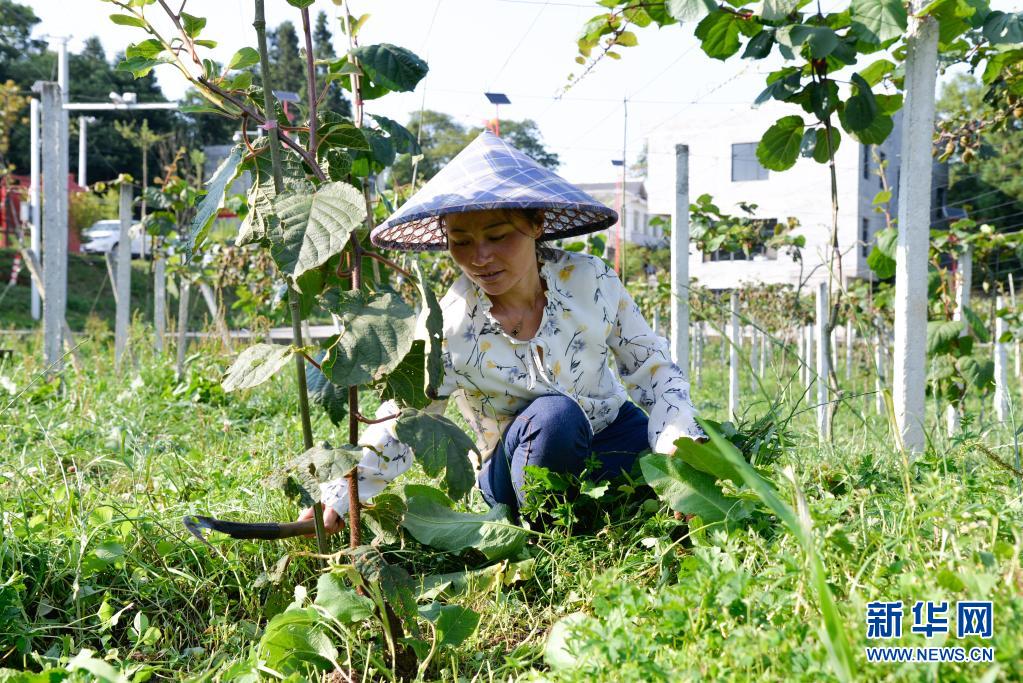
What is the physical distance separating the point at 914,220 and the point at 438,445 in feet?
5.21

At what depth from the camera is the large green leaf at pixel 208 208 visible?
151 cm

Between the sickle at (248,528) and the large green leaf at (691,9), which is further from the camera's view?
the large green leaf at (691,9)

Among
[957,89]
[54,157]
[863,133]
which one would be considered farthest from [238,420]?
[957,89]

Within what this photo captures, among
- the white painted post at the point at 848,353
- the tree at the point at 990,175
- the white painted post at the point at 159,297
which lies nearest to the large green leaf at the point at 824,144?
the white painted post at the point at 159,297

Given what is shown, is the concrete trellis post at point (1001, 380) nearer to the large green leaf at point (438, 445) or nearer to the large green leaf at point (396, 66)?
the large green leaf at point (396, 66)

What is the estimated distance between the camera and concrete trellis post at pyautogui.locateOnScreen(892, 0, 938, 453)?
2.36 meters

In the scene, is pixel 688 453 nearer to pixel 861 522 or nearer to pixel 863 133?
pixel 861 522

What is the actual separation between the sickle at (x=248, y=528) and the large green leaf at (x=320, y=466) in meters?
0.21

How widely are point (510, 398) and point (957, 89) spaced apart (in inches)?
1183

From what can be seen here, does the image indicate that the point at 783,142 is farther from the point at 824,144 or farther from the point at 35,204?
the point at 35,204

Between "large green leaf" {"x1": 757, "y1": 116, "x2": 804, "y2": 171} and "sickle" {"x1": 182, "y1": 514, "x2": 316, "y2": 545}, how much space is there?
1.96m

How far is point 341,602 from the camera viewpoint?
1.55 meters

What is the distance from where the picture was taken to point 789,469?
117cm

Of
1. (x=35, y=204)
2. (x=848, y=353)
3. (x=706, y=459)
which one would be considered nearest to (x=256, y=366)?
(x=706, y=459)
